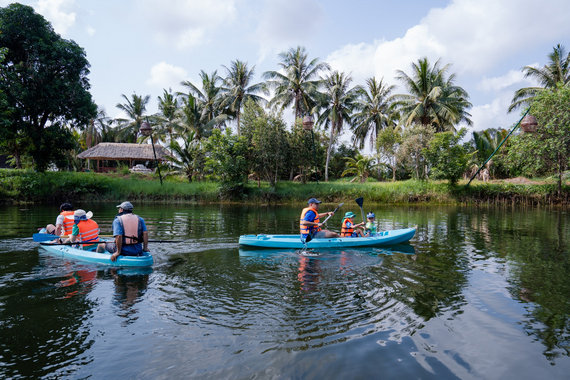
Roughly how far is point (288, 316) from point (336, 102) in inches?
1352

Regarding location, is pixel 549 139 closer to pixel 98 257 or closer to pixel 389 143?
pixel 389 143

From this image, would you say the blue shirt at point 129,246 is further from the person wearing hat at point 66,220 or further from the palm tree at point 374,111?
the palm tree at point 374,111

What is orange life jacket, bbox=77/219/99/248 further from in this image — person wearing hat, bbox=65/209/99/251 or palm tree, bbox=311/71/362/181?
palm tree, bbox=311/71/362/181

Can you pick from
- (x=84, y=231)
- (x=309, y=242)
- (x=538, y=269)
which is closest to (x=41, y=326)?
(x=84, y=231)

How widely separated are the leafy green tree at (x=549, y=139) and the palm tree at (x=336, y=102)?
15.9 m

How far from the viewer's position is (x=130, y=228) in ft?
26.6

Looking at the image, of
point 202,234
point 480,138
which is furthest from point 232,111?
point 202,234

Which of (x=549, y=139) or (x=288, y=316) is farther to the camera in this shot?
(x=549, y=139)

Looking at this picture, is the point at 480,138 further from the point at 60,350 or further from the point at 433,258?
the point at 60,350

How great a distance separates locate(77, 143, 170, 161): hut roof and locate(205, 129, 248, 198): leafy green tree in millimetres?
10003

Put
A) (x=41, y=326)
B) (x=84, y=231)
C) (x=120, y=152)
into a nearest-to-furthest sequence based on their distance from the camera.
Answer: (x=41, y=326) < (x=84, y=231) < (x=120, y=152)

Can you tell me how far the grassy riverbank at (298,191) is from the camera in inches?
1098

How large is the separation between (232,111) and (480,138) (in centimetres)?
2553

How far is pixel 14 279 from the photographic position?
7258mm
